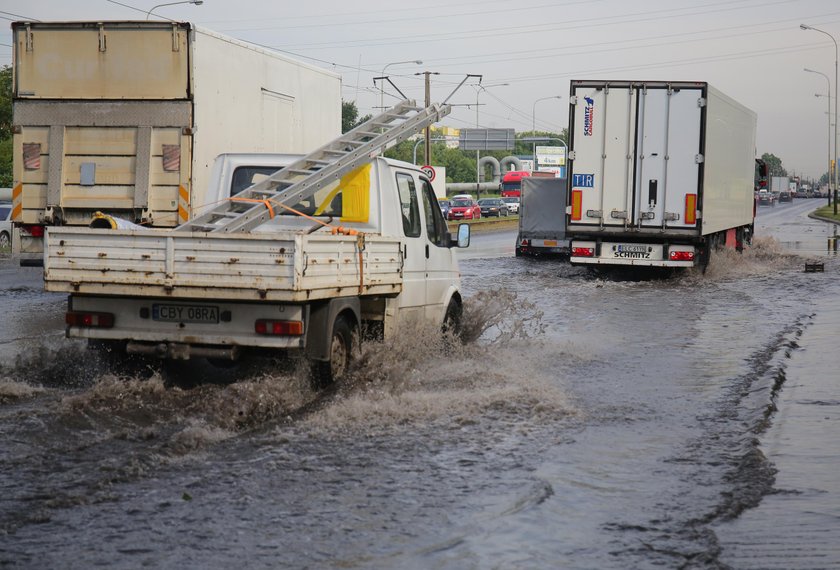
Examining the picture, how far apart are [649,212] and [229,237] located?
14688mm

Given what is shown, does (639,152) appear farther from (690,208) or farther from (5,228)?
(5,228)

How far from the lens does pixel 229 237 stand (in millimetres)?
7801

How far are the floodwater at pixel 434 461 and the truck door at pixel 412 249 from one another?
1.05ft

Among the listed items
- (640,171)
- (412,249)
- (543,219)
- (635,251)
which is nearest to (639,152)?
(640,171)

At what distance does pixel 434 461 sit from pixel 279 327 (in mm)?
1784

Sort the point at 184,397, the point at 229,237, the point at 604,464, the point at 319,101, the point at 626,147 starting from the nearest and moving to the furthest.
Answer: the point at 604,464
the point at 229,237
the point at 184,397
the point at 319,101
the point at 626,147

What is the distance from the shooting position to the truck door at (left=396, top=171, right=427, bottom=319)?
9.92 m

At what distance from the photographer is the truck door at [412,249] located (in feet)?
32.6

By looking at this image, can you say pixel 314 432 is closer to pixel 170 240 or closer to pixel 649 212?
pixel 170 240

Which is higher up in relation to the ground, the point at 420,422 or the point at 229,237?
the point at 229,237

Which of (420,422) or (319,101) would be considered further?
(319,101)

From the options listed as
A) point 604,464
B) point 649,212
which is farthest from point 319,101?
point 604,464

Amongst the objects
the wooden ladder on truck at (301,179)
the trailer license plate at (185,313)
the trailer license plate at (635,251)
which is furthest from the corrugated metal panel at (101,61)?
the trailer license plate at (635,251)

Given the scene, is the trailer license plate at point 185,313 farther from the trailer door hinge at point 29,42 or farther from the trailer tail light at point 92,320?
the trailer door hinge at point 29,42
